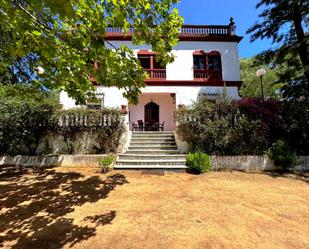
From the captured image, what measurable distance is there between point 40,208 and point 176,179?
431cm

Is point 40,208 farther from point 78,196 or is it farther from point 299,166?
point 299,166

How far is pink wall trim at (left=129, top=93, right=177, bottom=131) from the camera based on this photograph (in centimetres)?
1795

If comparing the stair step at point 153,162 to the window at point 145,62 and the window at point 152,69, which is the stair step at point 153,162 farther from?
the window at point 145,62

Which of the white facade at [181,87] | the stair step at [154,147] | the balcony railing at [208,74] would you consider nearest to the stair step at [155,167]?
the stair step at [154,147]

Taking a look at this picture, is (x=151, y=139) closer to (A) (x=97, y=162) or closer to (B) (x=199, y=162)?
(A) (x=97, y=162)

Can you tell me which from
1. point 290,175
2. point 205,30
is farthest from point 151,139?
point 205,30

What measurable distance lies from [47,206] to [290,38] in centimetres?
1482

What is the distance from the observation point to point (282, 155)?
31.9 ft

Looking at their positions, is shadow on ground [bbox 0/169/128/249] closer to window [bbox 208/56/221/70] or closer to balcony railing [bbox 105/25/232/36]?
window [bbox 208/56/221/70]

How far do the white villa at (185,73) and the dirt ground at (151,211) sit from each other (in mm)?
8788

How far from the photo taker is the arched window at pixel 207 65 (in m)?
17.2

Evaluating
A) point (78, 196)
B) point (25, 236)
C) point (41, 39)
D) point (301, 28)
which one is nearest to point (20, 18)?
point (41, 39)

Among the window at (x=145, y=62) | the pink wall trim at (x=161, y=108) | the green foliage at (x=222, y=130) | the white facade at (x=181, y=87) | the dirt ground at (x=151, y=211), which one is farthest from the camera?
the pink wall trim at (x=161, y=108)

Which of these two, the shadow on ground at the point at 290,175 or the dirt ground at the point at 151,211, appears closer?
the dirt ground at the point at 151,211
